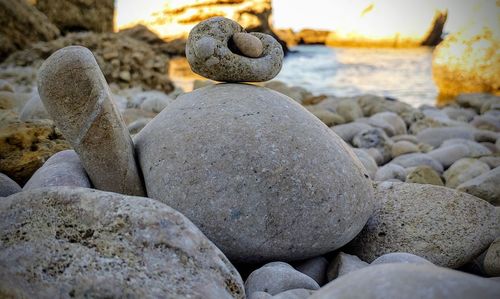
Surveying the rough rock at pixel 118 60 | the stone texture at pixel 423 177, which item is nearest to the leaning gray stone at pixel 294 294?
the stone texture at pixel 423 177

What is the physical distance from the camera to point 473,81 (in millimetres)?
13641

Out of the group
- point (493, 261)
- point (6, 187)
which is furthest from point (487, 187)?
point (6, 187)

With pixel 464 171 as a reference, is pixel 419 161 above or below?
below

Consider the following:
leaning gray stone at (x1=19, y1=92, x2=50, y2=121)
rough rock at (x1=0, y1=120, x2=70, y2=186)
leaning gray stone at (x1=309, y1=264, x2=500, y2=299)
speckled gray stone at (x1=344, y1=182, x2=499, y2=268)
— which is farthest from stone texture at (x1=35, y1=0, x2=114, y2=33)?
leaning gray stone at (x1=309, y1=264, x2=500, y2=299)

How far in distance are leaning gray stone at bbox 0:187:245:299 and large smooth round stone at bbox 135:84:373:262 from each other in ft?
1.55

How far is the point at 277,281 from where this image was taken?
1.91 metres

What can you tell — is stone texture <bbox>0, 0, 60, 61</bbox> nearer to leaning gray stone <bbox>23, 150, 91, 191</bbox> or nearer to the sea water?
the sea water

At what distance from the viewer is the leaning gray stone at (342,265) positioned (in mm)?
2189

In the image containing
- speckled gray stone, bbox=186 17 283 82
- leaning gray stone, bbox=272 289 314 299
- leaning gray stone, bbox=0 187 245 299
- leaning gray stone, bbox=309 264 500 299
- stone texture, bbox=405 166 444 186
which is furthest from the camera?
stone texture, bbox=405 166 444 186

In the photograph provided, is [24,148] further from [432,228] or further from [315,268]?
[432,228]

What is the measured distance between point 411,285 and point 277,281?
808mm

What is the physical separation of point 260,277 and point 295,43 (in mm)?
58058

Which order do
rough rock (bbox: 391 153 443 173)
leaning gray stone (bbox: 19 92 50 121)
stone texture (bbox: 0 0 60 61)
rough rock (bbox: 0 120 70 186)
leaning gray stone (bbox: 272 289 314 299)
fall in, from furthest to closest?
stone texture (bbox: 0 0 60 61) < rough rock (bbox: 391 153 443 173) < leaning gray stone (bbox: 19 92 50 121) < rough rock (bbox: 0 120 70 186) < leaning gray stone (bbox: 272 289 314 299)

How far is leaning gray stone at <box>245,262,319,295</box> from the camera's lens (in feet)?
6.20
